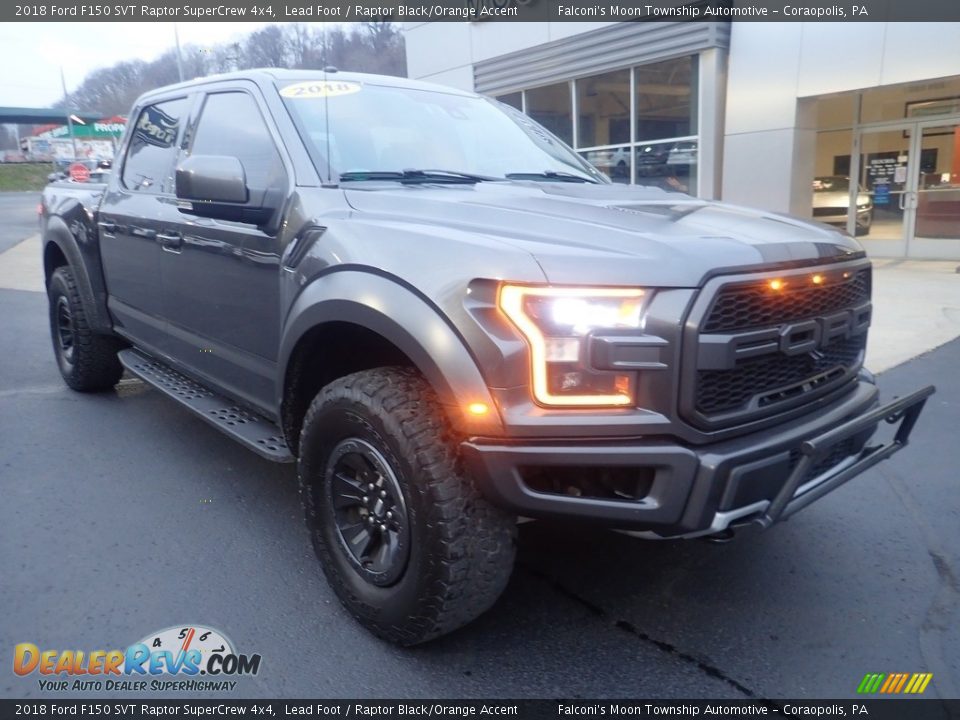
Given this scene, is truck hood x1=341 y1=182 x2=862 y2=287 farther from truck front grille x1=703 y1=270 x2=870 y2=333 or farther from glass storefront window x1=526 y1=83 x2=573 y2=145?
glass storefront window x1=526 y1=83 x2=573 y2=145

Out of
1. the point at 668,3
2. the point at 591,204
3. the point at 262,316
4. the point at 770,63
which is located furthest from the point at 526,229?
the point at 668,3

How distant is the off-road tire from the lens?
511cm

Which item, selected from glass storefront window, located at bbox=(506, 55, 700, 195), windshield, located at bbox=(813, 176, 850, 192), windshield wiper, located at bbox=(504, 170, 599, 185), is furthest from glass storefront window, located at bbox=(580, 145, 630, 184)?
windshield wiper, located at bbox=(504, 170, 599, 185)

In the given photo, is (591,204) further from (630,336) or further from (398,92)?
A: (398,92)

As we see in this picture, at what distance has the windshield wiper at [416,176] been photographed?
3.02 metres

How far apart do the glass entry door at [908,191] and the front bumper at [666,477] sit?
11852mm

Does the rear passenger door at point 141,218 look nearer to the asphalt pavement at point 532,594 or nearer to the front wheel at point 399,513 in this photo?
the asphalt pavement at point 532,594

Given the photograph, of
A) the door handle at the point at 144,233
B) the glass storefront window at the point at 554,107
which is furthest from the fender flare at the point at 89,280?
the glass storefront window at the point at 554,107

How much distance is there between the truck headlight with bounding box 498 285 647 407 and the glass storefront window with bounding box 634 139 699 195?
1230cm

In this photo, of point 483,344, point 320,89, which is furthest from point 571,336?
point 320,89

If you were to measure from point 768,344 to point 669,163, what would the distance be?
12.9 meters

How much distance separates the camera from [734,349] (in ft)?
6.88

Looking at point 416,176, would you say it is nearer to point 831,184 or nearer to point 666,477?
point 666,477

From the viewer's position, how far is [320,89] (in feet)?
11.0
